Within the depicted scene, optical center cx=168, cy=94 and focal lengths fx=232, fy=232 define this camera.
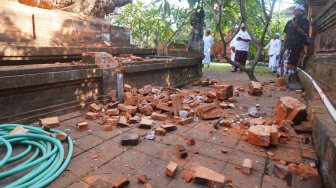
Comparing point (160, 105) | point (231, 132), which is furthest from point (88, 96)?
point (231, 132)

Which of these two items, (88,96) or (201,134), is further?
(88,96)

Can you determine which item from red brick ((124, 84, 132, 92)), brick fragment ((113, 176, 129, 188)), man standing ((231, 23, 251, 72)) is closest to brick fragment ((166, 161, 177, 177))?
brick fragment ((113, 176, 129, 188))

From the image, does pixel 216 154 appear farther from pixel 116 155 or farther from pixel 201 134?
pixel 116 155

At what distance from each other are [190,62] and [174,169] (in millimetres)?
5194

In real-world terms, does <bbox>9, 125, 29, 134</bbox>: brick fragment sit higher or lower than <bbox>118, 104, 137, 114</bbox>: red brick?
lower

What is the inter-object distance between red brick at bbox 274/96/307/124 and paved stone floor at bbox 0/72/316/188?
369 millimetres

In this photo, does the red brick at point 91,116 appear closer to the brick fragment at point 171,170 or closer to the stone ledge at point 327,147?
the brick fragment at point 171,170

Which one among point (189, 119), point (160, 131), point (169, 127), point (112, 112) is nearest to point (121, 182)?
point (160, 131)

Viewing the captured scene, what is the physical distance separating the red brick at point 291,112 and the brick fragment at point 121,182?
2.15 meters

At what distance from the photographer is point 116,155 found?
7.20 feet

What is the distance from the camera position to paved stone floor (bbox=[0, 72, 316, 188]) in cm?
182

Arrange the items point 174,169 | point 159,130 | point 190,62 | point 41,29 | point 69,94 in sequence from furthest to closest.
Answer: point 190,62 → point 41,29 → point 69,94 → point 159,130 → point 174,169

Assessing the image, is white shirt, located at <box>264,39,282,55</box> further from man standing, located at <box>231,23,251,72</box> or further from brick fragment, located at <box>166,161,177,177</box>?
brick fragment, located at <box>166,161,177,177</box>

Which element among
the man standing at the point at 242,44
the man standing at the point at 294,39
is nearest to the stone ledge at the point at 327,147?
the man standing at the point at 294,39
